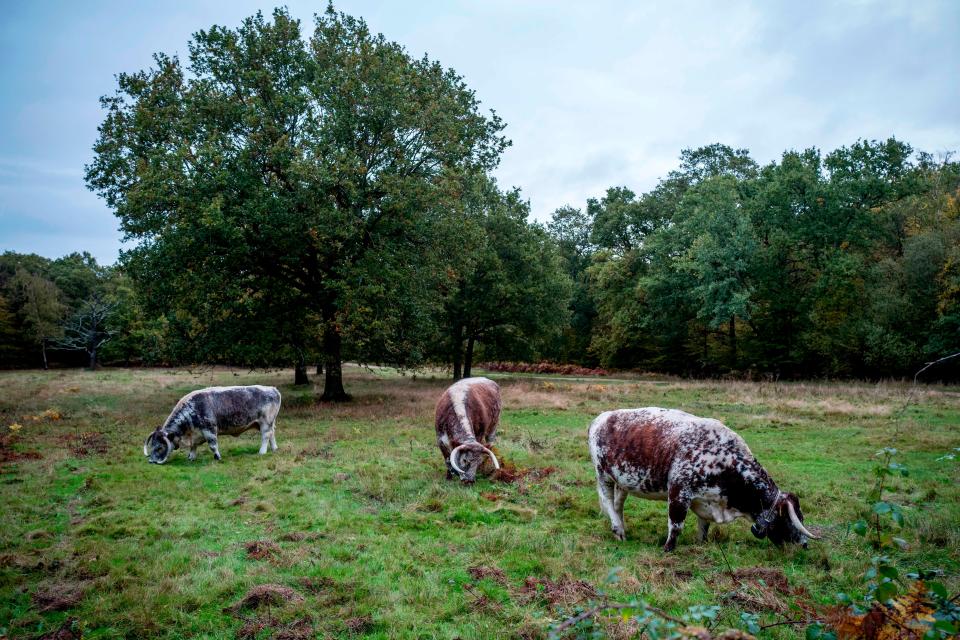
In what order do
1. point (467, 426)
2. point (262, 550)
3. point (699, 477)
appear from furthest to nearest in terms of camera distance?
point (467, 426) → point (262, 550) → point (699, 477)

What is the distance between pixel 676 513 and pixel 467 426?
18.5 feet

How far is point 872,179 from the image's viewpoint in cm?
4100

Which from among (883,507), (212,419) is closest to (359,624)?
(883,507)

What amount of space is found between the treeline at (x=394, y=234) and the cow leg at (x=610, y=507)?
14.1 meters

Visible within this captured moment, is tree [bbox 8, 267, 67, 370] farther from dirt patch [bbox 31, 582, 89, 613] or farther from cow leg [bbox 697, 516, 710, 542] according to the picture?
cow leg [bbox 697, 516, 710, 542]

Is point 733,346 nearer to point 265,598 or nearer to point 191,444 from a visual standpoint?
point 191,444

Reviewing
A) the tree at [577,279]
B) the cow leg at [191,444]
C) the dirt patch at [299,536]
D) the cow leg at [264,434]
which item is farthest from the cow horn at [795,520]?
the tree at [577,279]

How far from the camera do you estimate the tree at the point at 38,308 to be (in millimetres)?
60219

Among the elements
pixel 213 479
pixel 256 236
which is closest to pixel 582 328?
pixel 256 236

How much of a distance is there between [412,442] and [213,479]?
5617 mm

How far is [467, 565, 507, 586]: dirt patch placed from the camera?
22.9ft

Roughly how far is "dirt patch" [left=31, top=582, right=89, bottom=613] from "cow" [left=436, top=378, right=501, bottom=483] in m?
6.47

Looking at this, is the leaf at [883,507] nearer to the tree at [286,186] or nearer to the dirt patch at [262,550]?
the dirt patch at [262,550]

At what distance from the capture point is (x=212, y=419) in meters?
14.5
